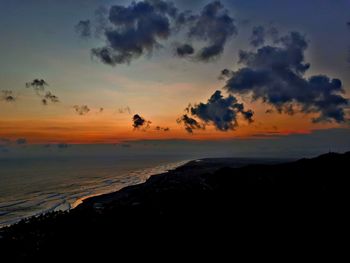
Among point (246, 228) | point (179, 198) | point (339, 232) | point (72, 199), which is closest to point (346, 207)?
point (339, 232)

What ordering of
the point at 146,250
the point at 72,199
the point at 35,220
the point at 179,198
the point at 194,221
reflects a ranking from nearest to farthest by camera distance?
the point at 146,250 → the point at 194,221 → the point at 35,220 → the point at 179,198 → the point at 72,199

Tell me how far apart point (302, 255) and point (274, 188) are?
23061 mm

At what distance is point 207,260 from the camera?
20453mm

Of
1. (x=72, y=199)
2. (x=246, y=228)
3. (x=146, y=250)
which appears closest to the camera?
(x=146, y=250)

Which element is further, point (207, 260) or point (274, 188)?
point (274, 188)

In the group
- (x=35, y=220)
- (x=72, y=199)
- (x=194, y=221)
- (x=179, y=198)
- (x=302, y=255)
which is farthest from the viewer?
(x=72, y=199)

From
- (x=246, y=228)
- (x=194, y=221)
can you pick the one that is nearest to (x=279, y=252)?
(x=246, y=228)

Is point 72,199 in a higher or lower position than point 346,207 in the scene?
Result: lower

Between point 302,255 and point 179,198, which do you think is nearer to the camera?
point 302,255

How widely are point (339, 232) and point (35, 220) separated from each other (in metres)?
34.1

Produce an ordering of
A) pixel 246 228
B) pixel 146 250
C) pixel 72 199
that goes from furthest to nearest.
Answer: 1. pixel 72 199
2. pixel 246 228
3. pixel 146 250

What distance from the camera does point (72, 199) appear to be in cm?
6003

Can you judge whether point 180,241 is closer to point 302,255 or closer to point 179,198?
point 302,255

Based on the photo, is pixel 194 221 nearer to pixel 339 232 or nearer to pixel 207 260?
pixel 207 260
